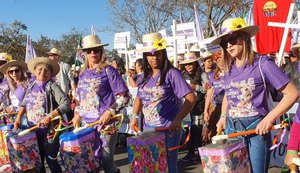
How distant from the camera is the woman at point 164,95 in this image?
4.04m

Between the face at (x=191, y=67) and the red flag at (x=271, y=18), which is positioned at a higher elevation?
the red flag at (x=271, y=18)

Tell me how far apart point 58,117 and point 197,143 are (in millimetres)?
3309

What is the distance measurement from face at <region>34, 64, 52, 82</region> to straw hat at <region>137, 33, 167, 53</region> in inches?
65.5

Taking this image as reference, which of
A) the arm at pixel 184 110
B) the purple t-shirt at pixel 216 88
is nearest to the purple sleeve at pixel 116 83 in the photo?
the arm at pixel 184 110

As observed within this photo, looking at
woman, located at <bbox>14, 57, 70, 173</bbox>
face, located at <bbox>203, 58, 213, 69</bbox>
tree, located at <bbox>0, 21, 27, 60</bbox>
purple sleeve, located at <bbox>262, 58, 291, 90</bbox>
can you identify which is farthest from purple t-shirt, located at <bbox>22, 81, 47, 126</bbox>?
tree, located at <bbox>0, 21, 27, 60</bbox>

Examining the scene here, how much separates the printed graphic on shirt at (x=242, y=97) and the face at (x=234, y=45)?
0.24 m

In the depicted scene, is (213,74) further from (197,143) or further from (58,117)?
(58,117)

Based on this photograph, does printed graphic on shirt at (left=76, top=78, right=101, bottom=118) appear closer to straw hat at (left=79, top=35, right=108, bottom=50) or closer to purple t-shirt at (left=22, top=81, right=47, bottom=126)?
straw hat at (left=79, top=35, right=108, bottom=50)

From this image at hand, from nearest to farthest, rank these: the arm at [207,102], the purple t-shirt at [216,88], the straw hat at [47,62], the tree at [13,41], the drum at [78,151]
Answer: the drum at [78,151] < the straw hat at [47,62] < the purple t-shirt at [216,88] < the arm at [207,102] < the tree at [13,41]

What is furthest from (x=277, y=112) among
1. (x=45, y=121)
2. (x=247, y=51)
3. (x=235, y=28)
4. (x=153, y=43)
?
(x=45, y=121)

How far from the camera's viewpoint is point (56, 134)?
16.7 feet

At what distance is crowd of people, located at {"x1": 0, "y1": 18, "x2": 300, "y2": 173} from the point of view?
10.6ft

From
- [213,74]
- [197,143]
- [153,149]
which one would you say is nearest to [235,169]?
[153,149]

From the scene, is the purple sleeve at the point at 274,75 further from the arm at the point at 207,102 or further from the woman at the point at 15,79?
the woman at the point at 15,79
